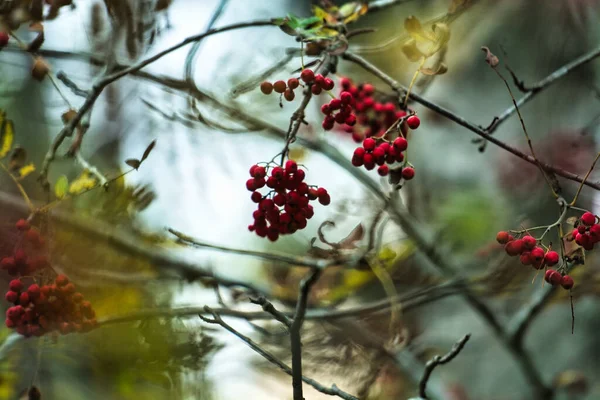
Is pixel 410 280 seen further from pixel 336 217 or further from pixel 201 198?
pixel 201 198

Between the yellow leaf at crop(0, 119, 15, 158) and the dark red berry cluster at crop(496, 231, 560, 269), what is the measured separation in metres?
0.45

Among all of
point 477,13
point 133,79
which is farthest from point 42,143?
point 477,13

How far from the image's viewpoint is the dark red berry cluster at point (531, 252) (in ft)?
1.33

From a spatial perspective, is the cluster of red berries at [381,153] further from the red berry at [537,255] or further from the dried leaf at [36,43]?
the dried leaf at [36,43]

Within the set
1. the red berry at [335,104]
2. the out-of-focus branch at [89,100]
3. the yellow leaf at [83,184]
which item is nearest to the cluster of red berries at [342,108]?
the red berry at [335,104]

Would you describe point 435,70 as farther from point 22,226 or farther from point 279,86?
point 22,226

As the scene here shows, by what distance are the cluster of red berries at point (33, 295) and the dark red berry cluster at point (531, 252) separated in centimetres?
39

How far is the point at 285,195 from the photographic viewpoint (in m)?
0.46

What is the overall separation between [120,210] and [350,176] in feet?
1.42

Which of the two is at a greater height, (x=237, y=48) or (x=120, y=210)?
(x=237, y=48)

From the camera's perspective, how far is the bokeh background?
684mm

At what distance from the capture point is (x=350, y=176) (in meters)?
0.99

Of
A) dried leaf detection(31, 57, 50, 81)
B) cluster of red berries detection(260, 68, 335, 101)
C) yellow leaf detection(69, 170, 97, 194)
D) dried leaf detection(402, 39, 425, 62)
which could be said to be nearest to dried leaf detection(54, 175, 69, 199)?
yellow leaf detection(69, 170, 97, 194)

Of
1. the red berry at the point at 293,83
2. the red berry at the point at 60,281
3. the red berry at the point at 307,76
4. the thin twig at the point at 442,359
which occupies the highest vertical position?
the red berry at the point at 293,83
